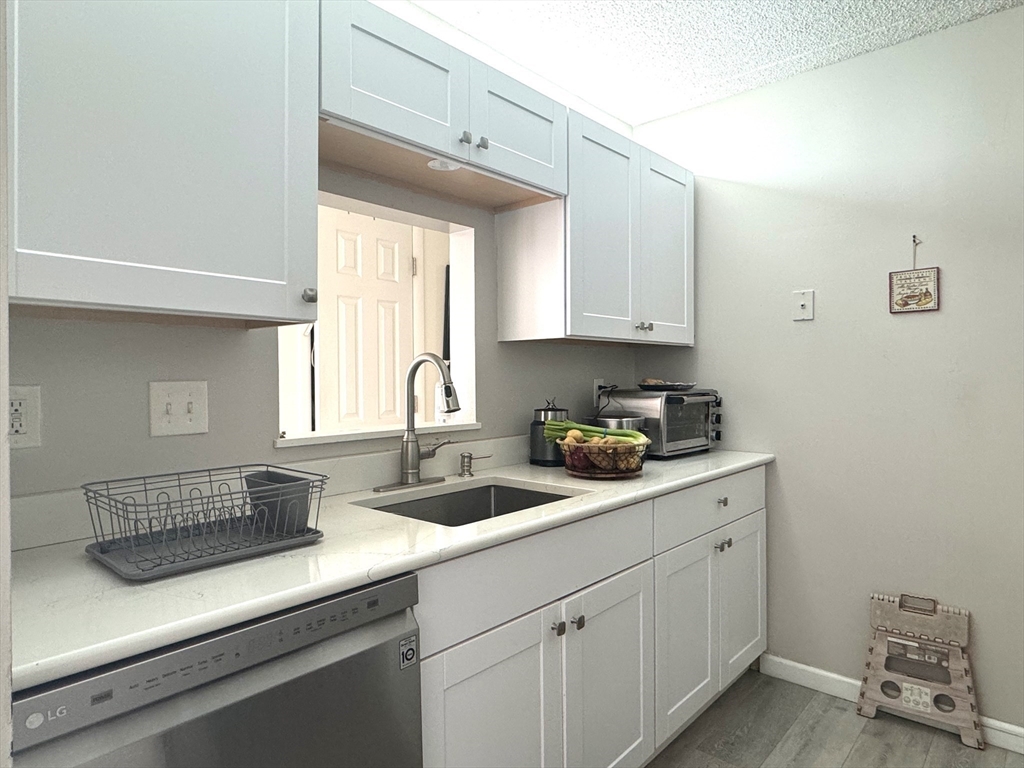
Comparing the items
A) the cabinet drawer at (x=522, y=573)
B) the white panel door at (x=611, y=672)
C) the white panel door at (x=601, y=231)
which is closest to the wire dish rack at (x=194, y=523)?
the cabinet drawer at (x=522, y=573)

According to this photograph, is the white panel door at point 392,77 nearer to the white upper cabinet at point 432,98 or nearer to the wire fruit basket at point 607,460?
the white upper cabinet at point 432,98

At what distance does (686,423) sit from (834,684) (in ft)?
3.72

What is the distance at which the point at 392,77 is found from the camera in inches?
62.3

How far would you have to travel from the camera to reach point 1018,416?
2.11m

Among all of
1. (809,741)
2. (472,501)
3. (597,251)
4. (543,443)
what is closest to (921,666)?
(809,741)

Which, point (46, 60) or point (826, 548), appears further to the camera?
point (826, 548)

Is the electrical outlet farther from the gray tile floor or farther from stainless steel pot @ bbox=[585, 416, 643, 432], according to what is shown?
the gray tile floor

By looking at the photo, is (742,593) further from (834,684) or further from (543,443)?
(543,443)

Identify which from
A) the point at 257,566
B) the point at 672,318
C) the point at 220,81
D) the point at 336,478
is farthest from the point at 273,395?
the point at 672,318

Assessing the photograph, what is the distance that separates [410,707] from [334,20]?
145cm

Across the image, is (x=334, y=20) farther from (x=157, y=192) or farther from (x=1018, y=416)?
(x=1018, y=416)

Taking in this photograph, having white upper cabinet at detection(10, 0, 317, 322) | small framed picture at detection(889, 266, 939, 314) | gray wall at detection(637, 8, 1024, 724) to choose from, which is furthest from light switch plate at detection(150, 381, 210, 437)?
small framed picture at detection(889, 266, 939, 314)

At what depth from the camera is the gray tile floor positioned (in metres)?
2.04

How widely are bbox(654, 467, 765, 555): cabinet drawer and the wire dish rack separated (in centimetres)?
104
